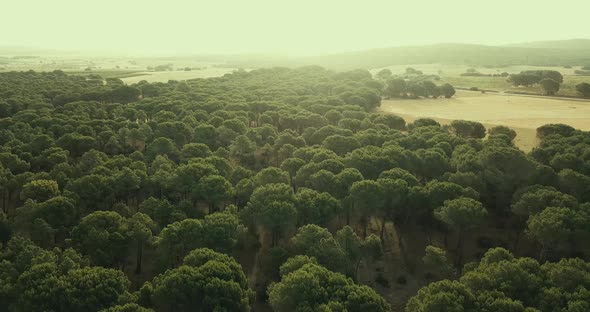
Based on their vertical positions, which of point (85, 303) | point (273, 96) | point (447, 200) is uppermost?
point (273, 96)

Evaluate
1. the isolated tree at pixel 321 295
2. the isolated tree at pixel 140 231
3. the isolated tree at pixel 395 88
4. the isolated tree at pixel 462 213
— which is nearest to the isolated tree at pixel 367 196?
the isolated tree at pixel 462 213

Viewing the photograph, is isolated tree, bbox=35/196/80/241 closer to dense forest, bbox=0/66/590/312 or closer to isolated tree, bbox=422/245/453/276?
dense forest, bbox=0/66/590/312

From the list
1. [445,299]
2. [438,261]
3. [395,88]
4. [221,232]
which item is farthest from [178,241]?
[395,88]

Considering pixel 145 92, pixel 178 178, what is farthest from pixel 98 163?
pixel 145 92

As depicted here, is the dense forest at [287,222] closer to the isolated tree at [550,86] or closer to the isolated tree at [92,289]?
the isolated tree at [92,289]

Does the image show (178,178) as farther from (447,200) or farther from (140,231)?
(447,200)

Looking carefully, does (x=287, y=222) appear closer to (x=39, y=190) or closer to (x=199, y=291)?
(x=199, y=291)
